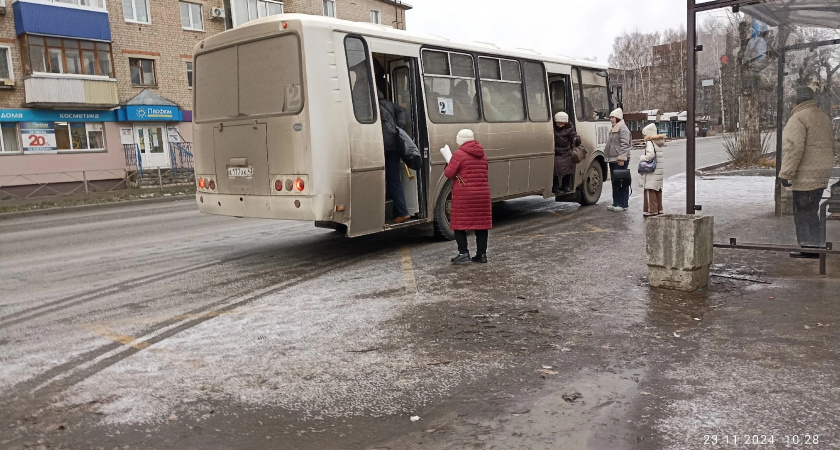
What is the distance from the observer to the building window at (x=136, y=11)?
30.0 metres

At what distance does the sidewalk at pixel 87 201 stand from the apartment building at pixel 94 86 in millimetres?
4747

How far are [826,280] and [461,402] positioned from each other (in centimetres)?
456

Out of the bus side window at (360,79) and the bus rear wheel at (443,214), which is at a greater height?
the bus side window at (360,79)

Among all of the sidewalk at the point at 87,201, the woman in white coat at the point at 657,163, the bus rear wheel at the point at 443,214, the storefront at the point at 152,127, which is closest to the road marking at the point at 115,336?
the bus rear wheel at the point at 443,214

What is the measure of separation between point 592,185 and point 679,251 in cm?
742

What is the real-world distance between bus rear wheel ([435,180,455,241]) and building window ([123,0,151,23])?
26.7 metres

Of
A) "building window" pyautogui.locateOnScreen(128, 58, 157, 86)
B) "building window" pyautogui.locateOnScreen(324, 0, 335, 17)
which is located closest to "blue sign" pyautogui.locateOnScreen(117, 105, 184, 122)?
"building window" pyautogui.locateOnScreen(128, 58, 157, 86)

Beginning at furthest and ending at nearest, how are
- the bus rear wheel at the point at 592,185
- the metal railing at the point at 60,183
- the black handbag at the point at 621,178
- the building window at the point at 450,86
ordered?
the metal railing at the point at 60,183 → the bus rear wheel at the point at 592,185 → the black handbag at the point at 621,178 → the building window at the point at 450,86

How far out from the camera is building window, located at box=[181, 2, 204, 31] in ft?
106

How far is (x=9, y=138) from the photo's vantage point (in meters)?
26.7

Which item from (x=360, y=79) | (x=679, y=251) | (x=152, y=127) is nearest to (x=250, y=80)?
(x=360, y=79)

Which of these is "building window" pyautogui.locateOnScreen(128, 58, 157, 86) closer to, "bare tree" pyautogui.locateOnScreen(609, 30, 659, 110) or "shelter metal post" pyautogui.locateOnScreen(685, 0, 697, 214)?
"shelter metal post" pyautogui.locateOnScreen(685, 0, 697, 214)

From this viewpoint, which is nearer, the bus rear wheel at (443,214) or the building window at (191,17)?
the bus rear wheel at (443,214)

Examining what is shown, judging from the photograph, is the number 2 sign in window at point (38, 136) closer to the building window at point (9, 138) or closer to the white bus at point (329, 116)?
the building window at point (9, 138)
